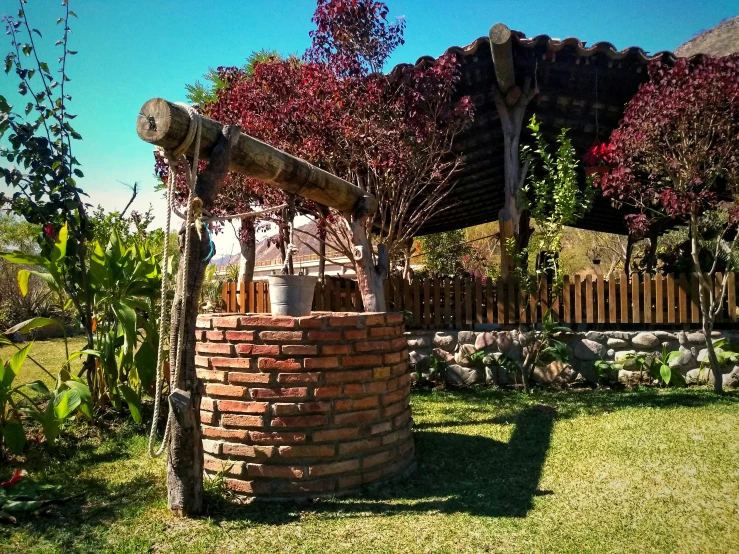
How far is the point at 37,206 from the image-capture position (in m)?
5.04

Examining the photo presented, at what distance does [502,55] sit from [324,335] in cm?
498

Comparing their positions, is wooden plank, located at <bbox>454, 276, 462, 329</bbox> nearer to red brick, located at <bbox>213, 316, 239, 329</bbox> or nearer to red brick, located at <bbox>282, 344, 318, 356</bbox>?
red brick, located at <bbox>282, 344, 318, 356</bbox>

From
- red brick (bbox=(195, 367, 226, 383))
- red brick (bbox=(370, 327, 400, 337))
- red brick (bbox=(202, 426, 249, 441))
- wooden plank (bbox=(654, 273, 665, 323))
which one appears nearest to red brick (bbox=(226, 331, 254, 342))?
red brick (bbox=(195, 367, 226, 383))

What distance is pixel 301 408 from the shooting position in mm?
3219

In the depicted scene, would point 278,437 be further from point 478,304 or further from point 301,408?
point 478,304

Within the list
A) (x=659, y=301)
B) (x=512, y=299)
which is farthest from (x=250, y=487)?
(x=659, y=301)

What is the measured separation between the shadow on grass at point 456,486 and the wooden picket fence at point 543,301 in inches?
109

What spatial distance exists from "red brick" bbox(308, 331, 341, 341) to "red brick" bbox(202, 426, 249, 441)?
69 centimetres

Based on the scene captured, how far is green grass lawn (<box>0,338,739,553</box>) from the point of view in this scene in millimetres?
2688

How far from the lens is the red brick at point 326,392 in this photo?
10.6 ft

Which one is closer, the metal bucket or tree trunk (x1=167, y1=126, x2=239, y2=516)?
tree trunk (x1=167, y1=126, x2=239, y2=516)

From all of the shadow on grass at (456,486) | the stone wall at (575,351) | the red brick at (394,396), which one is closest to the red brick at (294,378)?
the red brick at (394,396)

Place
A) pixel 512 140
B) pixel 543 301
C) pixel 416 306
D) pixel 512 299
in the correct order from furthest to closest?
pixel 416 306
pixel 512 140
pixel 512 299
pixel 543 301

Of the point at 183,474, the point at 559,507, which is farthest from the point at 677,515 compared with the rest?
the point at 183,474
